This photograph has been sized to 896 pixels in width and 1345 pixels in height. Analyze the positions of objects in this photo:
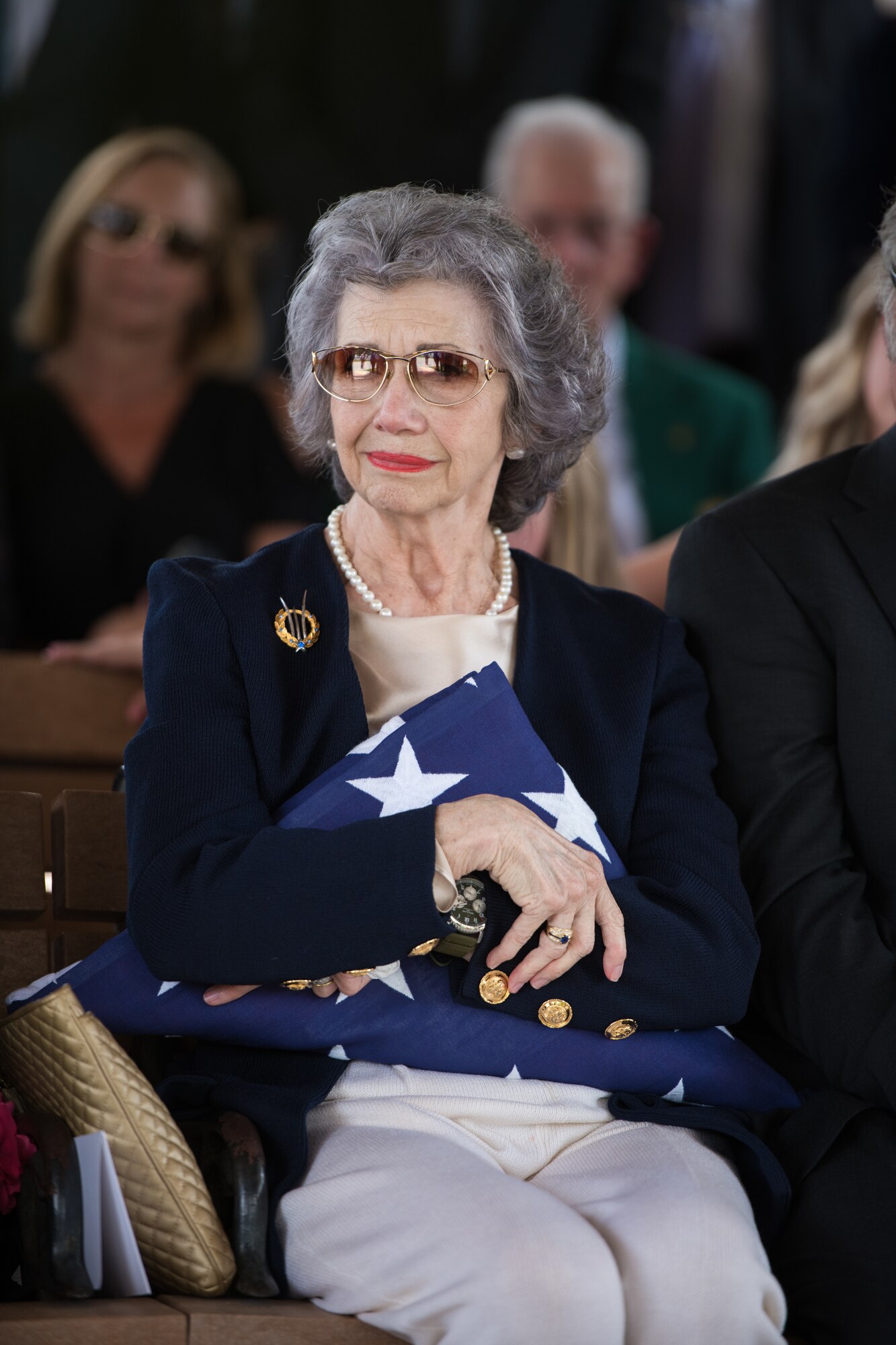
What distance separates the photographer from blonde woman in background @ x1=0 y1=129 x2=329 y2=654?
3957 mm

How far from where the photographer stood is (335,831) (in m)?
1.86

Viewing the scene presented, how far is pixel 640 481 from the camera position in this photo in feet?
14.5

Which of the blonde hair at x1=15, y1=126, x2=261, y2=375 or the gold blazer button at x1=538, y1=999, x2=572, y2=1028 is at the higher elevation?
the blonde hair at x1=15, y1=126, x2=261, y2=375

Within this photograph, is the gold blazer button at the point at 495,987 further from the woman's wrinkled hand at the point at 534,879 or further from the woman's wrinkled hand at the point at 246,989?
the woman's wrinkled hand at the point at 246,989

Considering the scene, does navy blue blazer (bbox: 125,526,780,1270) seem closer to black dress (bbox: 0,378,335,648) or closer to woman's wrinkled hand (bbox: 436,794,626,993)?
woman's wrinkled hand (bbox: 436,794,626,993)

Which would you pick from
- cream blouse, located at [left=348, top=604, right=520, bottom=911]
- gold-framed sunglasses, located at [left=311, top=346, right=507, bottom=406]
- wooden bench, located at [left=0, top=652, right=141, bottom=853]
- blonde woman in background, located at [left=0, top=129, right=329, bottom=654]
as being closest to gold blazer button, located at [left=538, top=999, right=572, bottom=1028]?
cream blouse, located at [left=348, top=604, right=520, bottom=911]

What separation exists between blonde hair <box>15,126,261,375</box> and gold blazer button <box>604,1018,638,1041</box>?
2.79 m

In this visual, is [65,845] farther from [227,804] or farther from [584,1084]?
[584,1084]

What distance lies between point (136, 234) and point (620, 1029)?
3.00 m

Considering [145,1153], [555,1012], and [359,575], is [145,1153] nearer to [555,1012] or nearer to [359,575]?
[555,1012]

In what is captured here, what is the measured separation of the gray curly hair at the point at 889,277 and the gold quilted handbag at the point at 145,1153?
1.46 meters

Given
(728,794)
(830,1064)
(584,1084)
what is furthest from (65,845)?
(830,1064)

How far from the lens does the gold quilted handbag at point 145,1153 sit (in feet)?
5.70

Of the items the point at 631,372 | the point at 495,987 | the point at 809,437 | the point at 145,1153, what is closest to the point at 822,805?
the point at 495,987
